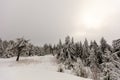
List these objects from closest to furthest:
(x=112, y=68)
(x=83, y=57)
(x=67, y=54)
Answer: (x=112, y=68)
(x=67, y=54)
(x=83, y=57)

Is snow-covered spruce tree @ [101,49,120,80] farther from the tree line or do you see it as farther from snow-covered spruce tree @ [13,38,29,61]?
snow-covered spruce tree @ [13,38,29,61]

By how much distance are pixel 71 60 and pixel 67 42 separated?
610 centimetres

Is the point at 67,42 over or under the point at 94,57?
over

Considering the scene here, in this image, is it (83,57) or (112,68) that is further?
(83,57)

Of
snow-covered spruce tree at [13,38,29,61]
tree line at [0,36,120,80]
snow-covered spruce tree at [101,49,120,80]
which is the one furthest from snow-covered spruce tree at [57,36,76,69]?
snow-covered spruce tree at [101,49,120,80]

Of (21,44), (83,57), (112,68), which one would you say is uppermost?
(21,44)

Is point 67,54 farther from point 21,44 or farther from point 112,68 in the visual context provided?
point 112,68

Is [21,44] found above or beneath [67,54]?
above

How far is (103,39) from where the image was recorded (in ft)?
152

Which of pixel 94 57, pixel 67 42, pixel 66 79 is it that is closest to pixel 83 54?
pixel 94 57

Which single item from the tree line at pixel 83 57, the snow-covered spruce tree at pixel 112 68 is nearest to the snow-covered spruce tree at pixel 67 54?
the tree line at pixel 83 57

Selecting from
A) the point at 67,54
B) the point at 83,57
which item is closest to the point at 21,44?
the point at 67,54

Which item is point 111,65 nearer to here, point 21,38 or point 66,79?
point 66,79

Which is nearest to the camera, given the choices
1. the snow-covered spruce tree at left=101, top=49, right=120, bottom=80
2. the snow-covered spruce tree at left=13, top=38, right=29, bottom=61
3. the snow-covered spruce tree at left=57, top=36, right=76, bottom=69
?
the snow-covered spruce tree at left=101, top=49, right=120, bottom=80
